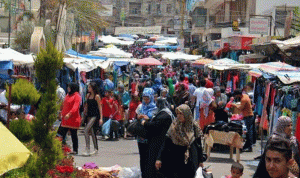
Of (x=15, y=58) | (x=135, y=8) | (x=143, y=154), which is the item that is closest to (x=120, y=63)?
(x=15, y=58)

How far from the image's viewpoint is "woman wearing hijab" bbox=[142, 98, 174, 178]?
10211mm

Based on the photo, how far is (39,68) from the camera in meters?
6.89

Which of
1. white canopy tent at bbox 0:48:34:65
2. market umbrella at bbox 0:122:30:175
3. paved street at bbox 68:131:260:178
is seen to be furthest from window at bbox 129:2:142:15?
market umbrella at bbox 0:122:30:175

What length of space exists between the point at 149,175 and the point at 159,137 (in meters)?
0.65

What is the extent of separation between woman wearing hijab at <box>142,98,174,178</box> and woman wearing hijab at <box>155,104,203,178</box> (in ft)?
2.19

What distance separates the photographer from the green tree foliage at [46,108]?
689 centimetres

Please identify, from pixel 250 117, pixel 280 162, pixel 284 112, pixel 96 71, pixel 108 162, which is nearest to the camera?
pixel 280 162

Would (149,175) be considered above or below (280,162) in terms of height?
below

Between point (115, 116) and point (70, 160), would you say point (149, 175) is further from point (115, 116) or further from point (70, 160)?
point (115, 116)

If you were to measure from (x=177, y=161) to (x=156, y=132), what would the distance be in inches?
41.1

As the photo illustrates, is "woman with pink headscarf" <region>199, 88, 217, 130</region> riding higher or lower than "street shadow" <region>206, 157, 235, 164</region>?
higher

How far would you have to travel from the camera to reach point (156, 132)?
409 inches

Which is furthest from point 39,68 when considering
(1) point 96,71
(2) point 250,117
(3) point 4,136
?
(1) point 96,71

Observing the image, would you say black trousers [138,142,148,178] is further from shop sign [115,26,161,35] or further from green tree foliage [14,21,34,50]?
shop sign [115,26,161,35]
